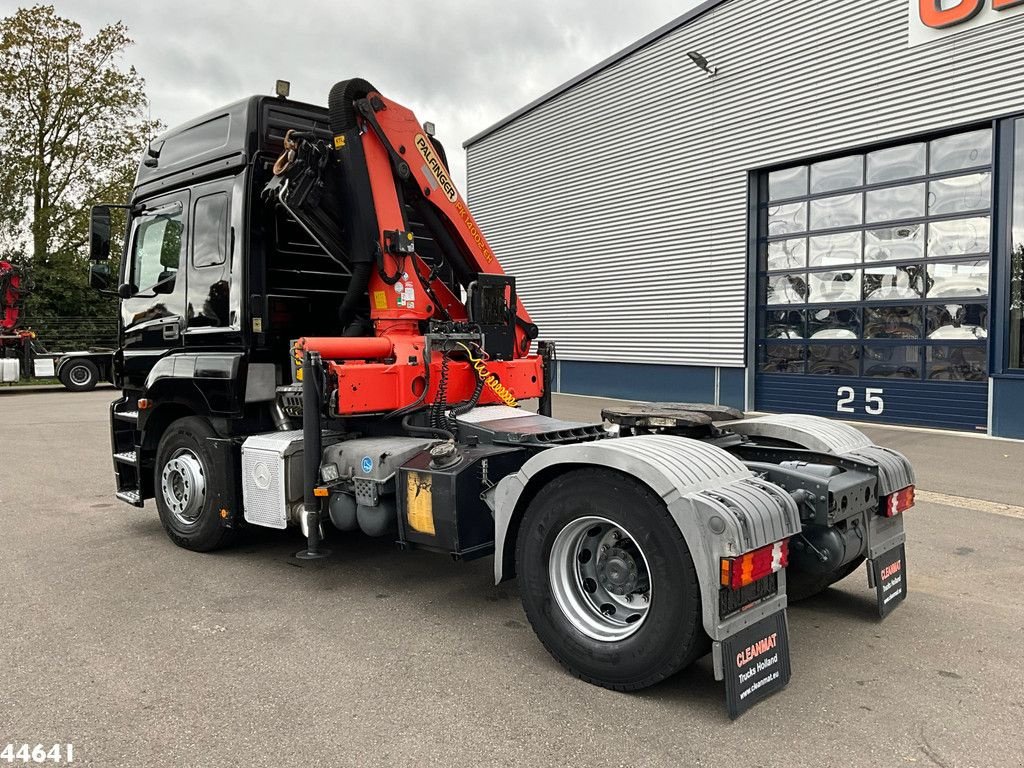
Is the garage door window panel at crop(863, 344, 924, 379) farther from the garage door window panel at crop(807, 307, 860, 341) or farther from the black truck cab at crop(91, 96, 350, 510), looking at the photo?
the black truck cab at crop(91, 96, 350, 510)

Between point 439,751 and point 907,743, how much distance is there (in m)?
1.76

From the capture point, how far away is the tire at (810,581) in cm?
415

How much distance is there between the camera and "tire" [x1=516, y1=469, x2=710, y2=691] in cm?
320

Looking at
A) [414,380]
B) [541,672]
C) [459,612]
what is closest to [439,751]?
[541,672]

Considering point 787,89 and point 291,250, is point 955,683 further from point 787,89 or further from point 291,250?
point 787,89

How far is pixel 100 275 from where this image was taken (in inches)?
257

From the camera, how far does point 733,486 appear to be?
3332 millimetres

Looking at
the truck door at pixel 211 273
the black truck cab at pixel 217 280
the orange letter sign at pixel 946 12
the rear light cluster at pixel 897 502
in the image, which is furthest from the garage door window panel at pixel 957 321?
the truck door at pixel 211 273

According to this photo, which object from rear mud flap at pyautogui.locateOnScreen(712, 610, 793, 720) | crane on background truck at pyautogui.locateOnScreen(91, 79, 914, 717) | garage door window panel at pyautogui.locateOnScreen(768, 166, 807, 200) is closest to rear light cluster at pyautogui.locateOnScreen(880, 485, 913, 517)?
crane on background truck at pyautogui.locateOnScreen(91, 79, 914, 717)

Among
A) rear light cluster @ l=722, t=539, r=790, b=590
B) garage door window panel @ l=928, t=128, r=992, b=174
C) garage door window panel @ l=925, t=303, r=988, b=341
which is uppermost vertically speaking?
garage door window panel @ l=928, t=128, r=992, b=174

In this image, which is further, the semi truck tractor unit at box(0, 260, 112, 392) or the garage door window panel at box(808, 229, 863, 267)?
the semi truck tractor unit at box(0, 260, 112, 392)

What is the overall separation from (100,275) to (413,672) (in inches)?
183

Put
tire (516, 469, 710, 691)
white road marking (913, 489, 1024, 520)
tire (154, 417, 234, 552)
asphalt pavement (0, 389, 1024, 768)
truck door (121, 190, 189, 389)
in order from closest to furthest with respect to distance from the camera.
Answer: asphalt pavement (0, 389, 1024, 768) → tire (516, 469, 710, 691) → tire (154, 417, 234, 552) → truck door (121, 190, 189, 389) → white road marking (913, 489, 1024, 520)

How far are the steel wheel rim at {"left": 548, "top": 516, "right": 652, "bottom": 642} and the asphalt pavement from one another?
12.0 inches
